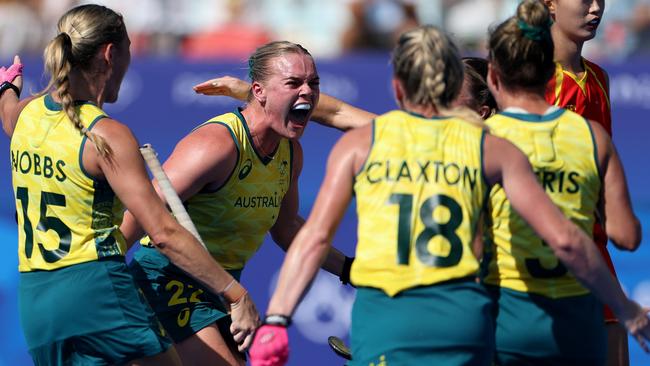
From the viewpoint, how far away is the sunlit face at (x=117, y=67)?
4598 millimetres

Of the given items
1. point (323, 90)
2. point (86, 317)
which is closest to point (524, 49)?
point (86, 317)

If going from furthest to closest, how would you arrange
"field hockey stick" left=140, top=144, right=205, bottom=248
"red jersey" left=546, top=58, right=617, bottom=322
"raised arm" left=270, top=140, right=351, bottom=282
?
"raised arm" left=270, top=140, right=351, bottom=282 → "red jersey" left=546, top=58, right=617, bottom=322 → "field hockey stick" left=140, top=144, right=205, bottom=248

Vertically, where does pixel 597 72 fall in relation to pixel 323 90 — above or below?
above

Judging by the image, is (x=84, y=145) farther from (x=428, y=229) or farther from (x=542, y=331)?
(x=542, y=331)

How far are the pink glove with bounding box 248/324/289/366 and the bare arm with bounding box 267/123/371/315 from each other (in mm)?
65

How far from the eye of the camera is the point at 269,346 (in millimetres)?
3816

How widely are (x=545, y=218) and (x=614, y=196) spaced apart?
0.50 metres

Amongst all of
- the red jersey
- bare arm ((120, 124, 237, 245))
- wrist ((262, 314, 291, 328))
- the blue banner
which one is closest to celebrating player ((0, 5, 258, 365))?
bare arm ((120, 124, 237, 245))

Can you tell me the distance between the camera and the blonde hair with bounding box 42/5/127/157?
4.39m

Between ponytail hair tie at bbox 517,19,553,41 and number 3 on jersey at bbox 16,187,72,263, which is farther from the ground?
ponytail hair tie at bbox 517,19,553,41

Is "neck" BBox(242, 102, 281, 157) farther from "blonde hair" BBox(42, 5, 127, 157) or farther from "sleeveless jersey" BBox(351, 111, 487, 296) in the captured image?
"sleeveless jersey" BBox(351, 111, 487, 296)

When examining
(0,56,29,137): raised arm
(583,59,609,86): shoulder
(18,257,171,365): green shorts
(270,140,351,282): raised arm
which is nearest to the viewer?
(18,257,171,365): green shorts

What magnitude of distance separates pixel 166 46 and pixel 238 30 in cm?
82

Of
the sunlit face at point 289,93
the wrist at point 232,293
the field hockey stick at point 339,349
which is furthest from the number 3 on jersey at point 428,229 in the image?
the sunlit face at point 289,93
